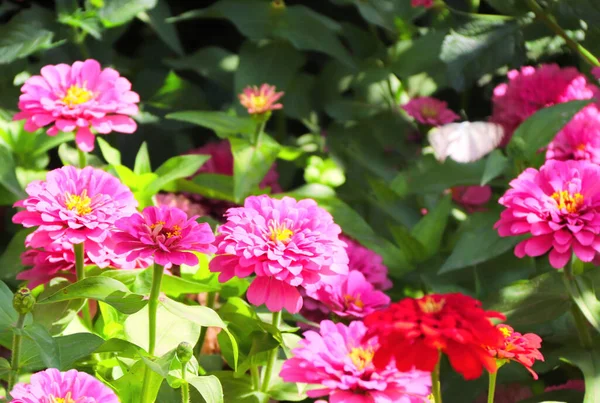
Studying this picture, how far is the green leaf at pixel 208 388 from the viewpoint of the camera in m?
0.61

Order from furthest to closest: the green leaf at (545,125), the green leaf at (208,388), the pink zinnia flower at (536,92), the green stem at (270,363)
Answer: the pink zinnia flower at (536,92), the green leaf at (545,125), the green stem at (270,363), the green leaf at (208,388)

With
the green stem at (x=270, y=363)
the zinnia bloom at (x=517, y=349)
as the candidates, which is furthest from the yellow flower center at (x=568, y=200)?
the green stem at (x=270, y=363)

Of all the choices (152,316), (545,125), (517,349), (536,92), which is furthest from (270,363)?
(536,92)

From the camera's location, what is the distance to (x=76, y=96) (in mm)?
824

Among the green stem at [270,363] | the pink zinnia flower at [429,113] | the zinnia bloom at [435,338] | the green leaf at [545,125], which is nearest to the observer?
the zinnia bloom at [435,338]

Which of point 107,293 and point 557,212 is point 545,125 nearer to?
point 557,212

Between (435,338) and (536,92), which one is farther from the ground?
(435,338)

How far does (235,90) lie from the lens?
49.5 inches

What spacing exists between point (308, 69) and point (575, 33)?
493 mm

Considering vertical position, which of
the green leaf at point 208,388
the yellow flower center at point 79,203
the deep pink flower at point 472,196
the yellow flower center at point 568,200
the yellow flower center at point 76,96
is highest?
the yellow flower center at point 79,203

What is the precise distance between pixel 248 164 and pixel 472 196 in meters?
0.30

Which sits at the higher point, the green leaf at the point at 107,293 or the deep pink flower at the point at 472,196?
the green leaf at the point at 107,293

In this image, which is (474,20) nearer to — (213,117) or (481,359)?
(213,117)

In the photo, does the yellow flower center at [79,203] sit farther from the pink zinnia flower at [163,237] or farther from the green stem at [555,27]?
the green stem at [555,27]
